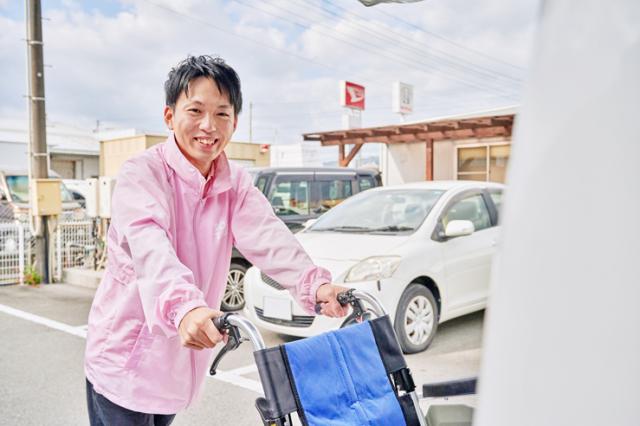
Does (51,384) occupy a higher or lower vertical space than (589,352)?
lower

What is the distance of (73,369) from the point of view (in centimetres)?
477

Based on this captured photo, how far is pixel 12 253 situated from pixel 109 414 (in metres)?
8.14

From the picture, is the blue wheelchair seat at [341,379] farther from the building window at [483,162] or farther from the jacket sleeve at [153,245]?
the building window at [483,162]

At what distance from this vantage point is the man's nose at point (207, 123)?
1.77 metres

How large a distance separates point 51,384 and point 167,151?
3.45m

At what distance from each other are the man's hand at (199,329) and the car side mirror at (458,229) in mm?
4289

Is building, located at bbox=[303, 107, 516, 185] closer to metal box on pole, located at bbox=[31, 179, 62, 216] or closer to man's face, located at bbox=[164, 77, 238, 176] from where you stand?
metal box on pole, located at bbox=[31, 179, 62, 216]

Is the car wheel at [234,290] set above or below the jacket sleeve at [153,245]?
below

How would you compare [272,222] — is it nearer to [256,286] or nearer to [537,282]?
[537,282]

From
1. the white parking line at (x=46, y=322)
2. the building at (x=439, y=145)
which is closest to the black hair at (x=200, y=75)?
the white parking line at (x=46, y=322)

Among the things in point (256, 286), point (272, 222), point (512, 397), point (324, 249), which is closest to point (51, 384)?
point (256, 286)

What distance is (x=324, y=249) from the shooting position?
17.5 ft

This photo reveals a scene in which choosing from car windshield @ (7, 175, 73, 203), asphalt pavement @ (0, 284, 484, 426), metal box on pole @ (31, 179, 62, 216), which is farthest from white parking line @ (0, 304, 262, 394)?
car windshield @ (7, 175, 73, 203)

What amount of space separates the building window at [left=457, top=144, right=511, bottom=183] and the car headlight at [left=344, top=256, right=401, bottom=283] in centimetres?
1105
